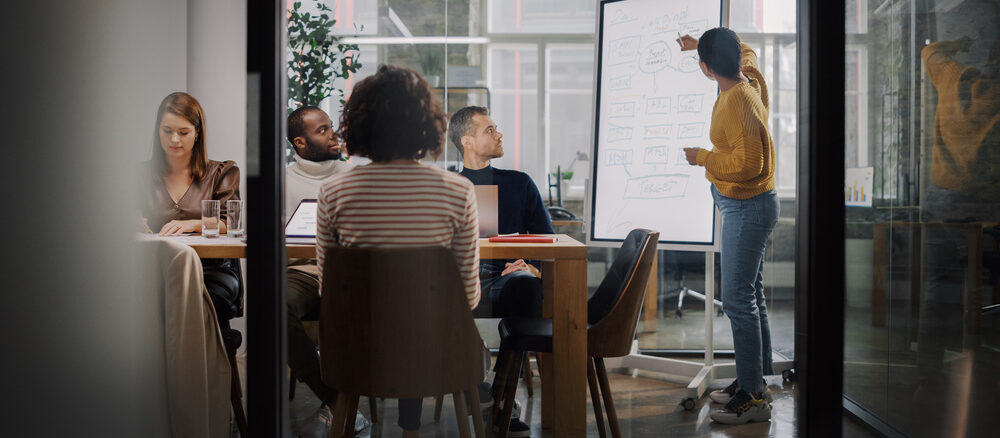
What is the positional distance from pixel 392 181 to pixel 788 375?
1364 millimetres

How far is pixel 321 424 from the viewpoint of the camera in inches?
71.0

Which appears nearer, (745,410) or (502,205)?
(502,205)

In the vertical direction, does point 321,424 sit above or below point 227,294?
below

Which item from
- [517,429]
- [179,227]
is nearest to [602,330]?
[517,429]

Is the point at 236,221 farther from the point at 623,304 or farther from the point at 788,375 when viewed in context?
the point at 788,375

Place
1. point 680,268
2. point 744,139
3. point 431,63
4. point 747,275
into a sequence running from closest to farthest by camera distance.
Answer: point 431,63, point 744,139, point 747,275, point 680,268

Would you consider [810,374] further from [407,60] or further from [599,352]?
[407,60]

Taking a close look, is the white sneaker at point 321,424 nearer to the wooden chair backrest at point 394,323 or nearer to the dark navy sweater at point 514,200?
the wooden chair backrest at point 394,323

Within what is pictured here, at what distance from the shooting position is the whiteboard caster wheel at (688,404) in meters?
2.71

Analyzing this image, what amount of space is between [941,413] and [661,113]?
154 cm

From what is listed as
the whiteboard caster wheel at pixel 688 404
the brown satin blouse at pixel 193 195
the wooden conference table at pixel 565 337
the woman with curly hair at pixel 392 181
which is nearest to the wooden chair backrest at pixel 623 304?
the wooden conference table at pixel 565 337

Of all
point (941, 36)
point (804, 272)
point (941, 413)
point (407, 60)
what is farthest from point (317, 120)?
point (941, 413)

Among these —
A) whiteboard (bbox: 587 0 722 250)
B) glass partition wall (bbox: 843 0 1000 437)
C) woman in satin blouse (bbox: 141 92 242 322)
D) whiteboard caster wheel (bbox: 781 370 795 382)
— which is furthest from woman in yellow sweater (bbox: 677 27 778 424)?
woman in satin blouse (bbox: 141 92 242 322)

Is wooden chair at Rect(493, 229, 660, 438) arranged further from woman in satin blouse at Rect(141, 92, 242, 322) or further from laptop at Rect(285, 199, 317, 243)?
woman in satin blouse at Rect(141, 92, 242, 322)
